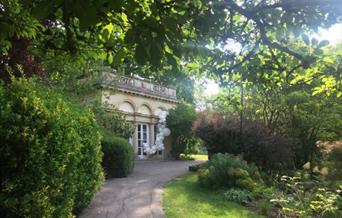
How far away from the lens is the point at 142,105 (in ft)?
77.9

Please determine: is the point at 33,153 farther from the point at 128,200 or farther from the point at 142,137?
the point at 142,137

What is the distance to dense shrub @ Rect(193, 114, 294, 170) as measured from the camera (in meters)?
14.6

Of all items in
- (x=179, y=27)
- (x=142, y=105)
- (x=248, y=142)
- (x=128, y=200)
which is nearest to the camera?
(x=179, y=27)

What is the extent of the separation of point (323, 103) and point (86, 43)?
14.4 m

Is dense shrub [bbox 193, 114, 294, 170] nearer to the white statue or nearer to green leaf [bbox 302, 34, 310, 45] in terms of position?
the white statue

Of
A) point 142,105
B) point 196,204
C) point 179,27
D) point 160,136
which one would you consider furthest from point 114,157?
point 179,27

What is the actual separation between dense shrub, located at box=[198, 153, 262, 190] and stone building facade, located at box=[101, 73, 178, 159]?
9.82 meters

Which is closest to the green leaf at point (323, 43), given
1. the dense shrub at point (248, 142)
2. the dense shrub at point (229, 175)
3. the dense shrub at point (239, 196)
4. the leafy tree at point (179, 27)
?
the leafy tree at point (179, 27)

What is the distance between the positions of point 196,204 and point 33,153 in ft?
16.7

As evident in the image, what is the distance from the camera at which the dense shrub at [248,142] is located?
1456cm

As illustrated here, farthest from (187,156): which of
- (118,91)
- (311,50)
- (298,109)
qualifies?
(311,50)

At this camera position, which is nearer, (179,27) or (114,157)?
(179,27)

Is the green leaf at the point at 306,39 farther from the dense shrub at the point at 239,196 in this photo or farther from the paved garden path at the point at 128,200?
the dense shrub at the point at 239,196

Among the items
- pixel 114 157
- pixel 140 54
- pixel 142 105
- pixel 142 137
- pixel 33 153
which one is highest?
pixel 142 105
